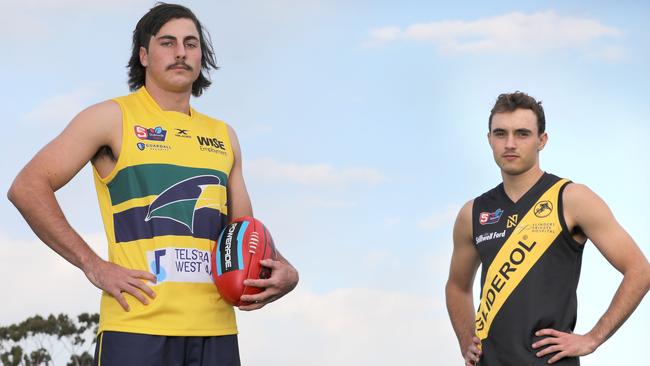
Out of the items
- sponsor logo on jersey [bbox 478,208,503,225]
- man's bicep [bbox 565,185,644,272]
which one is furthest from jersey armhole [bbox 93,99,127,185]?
man's bicep [bbox 565,185,644,272]

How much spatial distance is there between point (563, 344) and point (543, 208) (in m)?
0.93

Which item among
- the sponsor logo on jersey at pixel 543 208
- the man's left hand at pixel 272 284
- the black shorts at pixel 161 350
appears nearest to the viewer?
the black shorts at pixel 161 350

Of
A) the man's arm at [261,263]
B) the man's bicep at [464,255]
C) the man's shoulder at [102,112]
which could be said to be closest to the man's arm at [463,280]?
the man's bicep at [464,255]

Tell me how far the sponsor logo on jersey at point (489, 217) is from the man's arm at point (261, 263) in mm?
1628

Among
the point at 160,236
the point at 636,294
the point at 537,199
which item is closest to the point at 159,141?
the point at 160,236

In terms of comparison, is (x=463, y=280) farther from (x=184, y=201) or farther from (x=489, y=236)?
(x=184, y=201)

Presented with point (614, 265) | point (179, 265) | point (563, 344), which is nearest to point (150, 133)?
point (179, 265)

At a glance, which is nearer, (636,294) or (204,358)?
(204,358)

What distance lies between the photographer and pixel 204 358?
5070 millimetres

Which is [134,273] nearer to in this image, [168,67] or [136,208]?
[136,208]

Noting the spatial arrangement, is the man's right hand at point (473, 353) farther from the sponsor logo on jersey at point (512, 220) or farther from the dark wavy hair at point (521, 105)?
the dark wavy hair at point (521, 105)

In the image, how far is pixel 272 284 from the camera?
17.0ft

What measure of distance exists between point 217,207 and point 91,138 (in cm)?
84

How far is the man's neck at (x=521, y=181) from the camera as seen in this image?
6152mm
